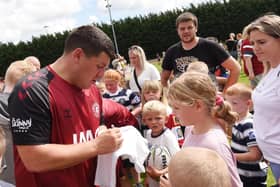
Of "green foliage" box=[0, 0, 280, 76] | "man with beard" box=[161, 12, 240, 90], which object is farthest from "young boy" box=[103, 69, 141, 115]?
"green foliage" box=[0, 0, 280, 76]

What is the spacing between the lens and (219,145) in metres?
2.54

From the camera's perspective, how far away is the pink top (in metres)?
2.51

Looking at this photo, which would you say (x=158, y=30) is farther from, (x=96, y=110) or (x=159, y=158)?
(x=96, y=110)

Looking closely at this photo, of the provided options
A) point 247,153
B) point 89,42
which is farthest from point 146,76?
point 89,42

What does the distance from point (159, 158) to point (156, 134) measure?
30 cm

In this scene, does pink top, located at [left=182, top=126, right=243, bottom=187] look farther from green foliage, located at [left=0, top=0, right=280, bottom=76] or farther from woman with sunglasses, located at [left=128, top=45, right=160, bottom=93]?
green foliage, located at [left=0, top=0, right=280, bottom=76]

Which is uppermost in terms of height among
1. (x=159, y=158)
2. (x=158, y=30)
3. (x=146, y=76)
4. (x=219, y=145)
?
(x=158, y=30)

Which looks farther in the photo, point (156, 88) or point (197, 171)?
point (156, 88)

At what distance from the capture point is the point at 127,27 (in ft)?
121

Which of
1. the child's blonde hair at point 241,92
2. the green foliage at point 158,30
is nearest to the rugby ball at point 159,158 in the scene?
the child's blonde hair at point 241,92

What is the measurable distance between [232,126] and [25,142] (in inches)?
80.6

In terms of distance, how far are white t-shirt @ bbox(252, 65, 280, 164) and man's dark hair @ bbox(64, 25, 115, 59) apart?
121 centimetres

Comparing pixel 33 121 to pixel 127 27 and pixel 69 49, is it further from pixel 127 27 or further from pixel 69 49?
pixel 127 27

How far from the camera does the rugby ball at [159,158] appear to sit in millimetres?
3949
